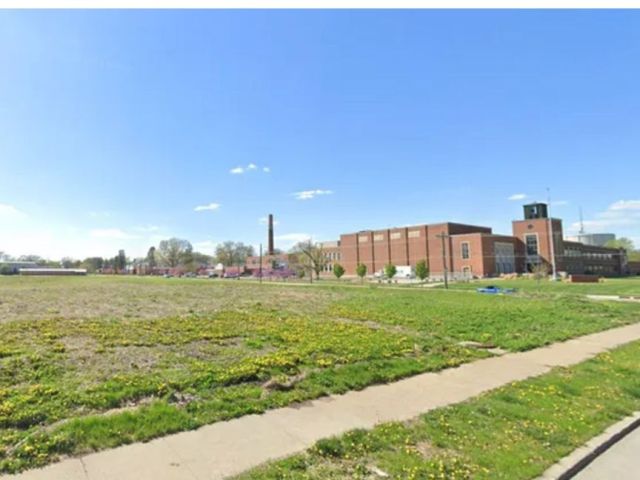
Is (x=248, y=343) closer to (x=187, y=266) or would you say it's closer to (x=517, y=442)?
(x=517, y=442)

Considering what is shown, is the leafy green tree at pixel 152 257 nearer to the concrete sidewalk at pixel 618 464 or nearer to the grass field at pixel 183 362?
the grass field at pixel 183 362

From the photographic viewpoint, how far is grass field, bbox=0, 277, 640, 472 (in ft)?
16.3

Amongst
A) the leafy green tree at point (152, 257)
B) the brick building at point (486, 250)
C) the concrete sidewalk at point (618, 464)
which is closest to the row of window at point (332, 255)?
the brick building at point (486, 250)

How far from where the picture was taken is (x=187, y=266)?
13488 centimetres

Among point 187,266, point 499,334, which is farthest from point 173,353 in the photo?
point 187,266

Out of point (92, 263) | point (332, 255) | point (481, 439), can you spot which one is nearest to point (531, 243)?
point (332, 255)

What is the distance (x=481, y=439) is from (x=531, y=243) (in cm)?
8599

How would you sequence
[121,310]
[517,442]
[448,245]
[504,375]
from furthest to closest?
[448,245] → [121,310] → [504,375] → [517,442]

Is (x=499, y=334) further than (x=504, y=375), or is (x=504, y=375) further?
(x=499, y=334)

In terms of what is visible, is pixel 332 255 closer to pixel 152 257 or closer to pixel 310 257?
pixel 310 257

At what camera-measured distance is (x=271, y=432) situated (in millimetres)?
4965

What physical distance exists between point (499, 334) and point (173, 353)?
10078 mm

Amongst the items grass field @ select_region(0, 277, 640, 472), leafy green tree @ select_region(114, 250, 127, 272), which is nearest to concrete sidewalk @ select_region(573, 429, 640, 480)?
grass field @ select_region(0, 277, 640, 472)

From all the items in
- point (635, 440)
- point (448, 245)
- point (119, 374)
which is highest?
point (448, 245)
